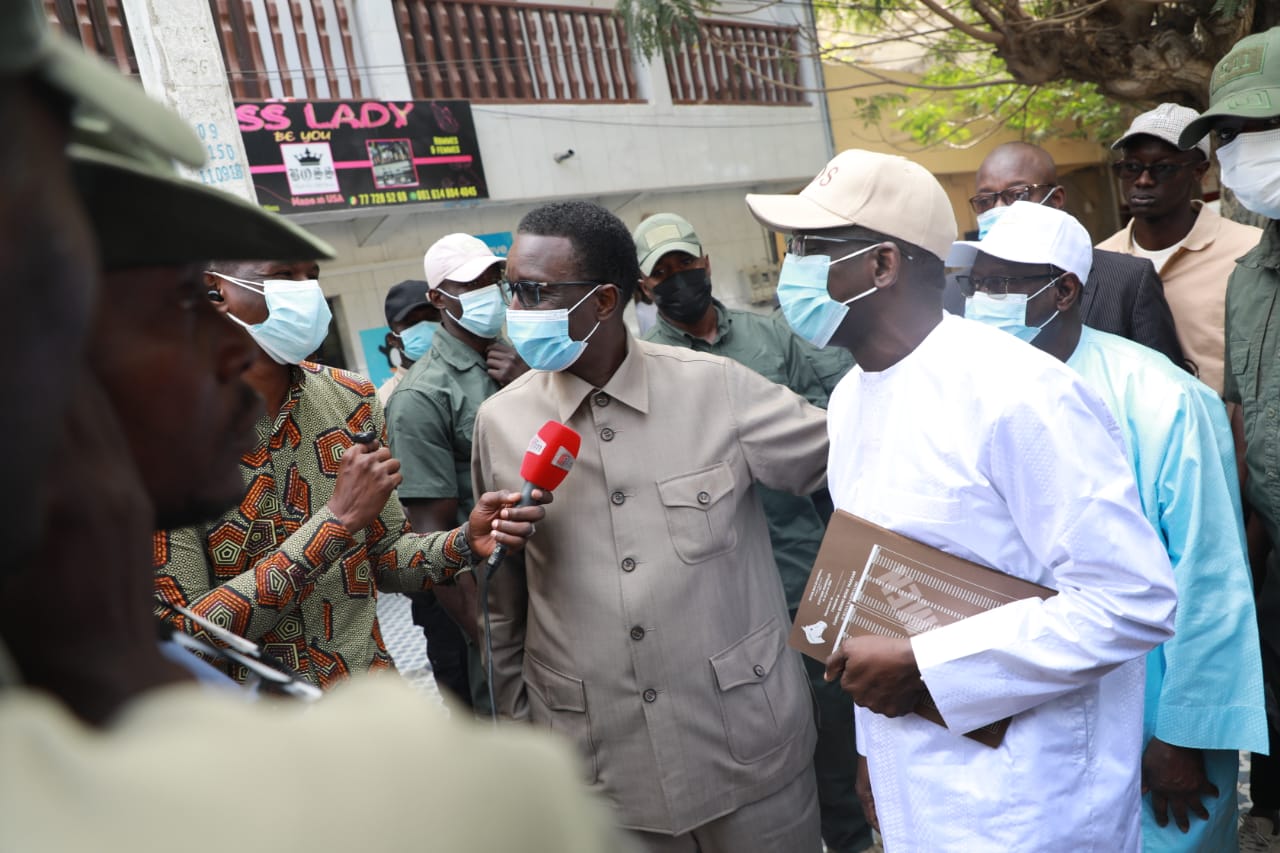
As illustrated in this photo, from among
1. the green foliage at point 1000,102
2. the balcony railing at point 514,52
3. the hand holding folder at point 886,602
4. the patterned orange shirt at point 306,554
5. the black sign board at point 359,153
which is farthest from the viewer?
the balcony railing at point 514,52

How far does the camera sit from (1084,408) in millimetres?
2020

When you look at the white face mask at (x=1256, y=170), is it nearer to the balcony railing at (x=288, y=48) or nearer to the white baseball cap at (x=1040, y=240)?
the white baseball cap at (x=1040, y=240)

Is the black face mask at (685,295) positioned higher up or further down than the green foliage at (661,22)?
further down

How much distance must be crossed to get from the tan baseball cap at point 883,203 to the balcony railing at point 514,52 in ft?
35.1

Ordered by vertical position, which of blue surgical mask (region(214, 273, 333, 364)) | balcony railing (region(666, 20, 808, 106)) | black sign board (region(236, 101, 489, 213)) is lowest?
blue surgical mask (region(214, 273, 333, 364))

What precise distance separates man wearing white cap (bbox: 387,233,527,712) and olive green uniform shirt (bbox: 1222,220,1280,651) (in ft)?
8.38

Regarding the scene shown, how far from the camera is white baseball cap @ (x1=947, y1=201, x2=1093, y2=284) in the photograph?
3.11 meters

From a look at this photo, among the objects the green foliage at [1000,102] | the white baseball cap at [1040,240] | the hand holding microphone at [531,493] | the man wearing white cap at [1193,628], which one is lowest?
the man wearing white cap at [1193,628]

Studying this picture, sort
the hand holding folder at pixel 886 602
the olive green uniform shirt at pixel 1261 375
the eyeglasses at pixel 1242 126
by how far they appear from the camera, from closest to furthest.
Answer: the hand holding folder at pixel 886 602
the olive green uniform shirt at pixel 1261 375
the eyeglasses at pixel 1242 126

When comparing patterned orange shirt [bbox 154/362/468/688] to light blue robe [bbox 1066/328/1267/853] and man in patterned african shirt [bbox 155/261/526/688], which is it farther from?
light blue robe [bbox 1066/328/1267/853]

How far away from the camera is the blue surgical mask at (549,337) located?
292 cm

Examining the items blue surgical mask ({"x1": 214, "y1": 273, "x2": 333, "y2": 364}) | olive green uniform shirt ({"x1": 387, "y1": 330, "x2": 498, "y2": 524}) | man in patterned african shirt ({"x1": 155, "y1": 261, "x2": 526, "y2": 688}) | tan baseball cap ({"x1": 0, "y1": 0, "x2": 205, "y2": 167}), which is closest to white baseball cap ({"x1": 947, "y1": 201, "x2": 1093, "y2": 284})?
man in patterned african shirt ({"x1": 155, "y1": 261, "x2": 526, "y2": 688})

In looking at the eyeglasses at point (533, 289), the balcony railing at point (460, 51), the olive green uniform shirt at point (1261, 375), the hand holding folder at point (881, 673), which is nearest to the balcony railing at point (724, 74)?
the balcony railing at point (460, 51)

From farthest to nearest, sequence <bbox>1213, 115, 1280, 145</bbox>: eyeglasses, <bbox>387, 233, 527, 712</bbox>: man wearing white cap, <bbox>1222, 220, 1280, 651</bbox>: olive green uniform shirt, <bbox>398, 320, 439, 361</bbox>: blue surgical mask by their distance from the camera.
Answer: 1. <bbox>398, 320, 439, 361</bbox>: blue surgical mask
2. <bbox>387, 233, 527, 712</bbox>: man wearing white cap
3. <bbox>1213, 115, 1280, 145</bbox>: eyeglasses
4. <bbox>1222, 220, 1280, 651</bbox>: olive green uniform shirt
